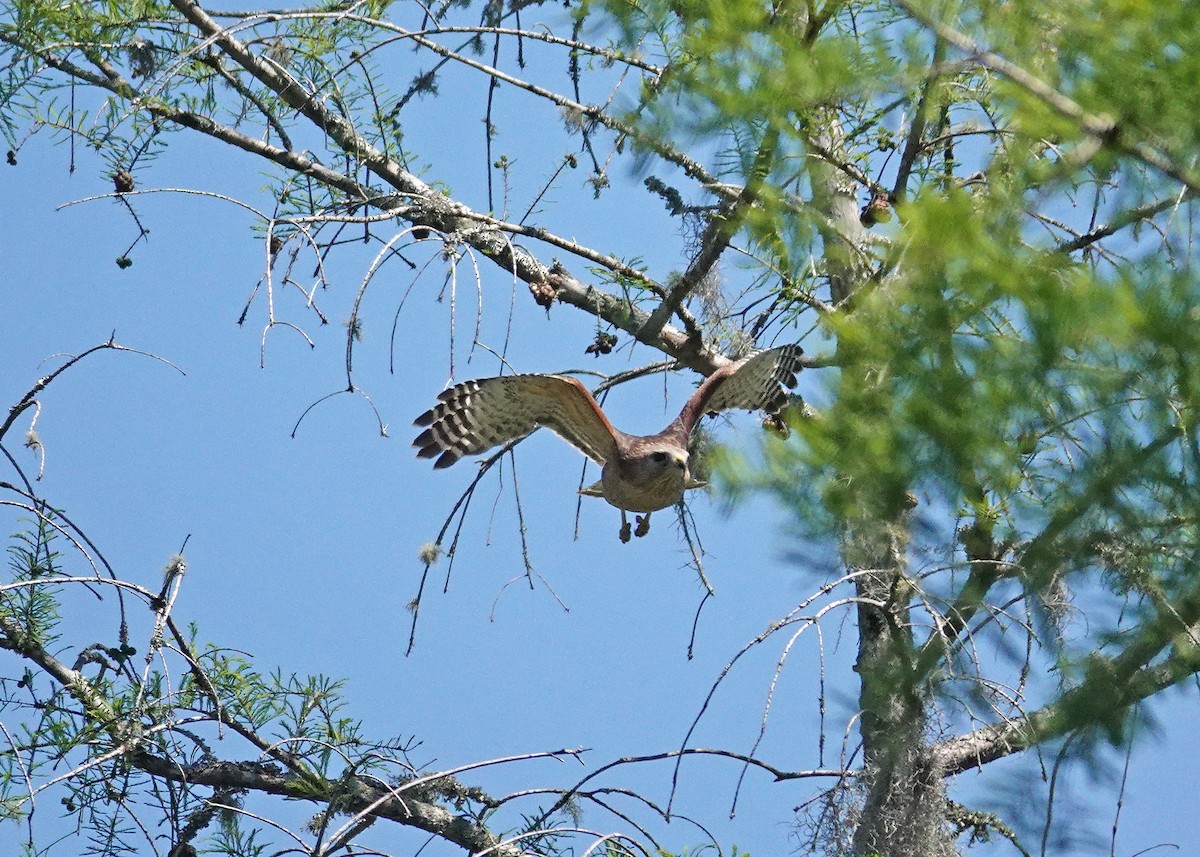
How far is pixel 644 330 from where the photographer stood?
4.29 metres

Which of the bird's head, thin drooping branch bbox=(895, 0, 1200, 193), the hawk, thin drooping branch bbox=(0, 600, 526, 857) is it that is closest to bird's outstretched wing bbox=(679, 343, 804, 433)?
the hawk

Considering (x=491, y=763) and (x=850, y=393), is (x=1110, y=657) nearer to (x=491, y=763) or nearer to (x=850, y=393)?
(x=850, y=393)

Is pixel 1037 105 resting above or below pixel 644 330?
below

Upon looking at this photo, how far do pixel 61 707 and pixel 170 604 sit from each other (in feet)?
2.25

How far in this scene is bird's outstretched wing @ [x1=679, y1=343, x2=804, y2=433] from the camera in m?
4.49

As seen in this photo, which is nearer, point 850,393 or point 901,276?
point 850,393

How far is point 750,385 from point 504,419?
98 cm

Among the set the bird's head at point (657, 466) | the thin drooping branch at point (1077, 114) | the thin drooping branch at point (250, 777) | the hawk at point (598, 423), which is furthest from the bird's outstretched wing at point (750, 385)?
the thin drooping branch at point (1077, 114)

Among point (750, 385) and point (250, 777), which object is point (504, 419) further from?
point (250, 777)

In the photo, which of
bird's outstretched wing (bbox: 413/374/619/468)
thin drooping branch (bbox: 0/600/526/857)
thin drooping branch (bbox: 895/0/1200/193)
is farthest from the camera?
bird's outstretched wing (bbox: 413/374/619/468)

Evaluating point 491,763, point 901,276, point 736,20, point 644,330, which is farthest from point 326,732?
point 736,20

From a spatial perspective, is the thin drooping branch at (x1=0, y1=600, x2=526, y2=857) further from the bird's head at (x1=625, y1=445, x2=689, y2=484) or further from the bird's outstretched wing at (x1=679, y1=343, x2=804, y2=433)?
the bird's outstretched wing at (x1=679, y1=343, x2=804, y2=433)

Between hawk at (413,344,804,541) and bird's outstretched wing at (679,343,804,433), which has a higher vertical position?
bird's outstretched wing at (679,343,804,433)

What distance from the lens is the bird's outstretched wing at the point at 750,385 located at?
4488mm
